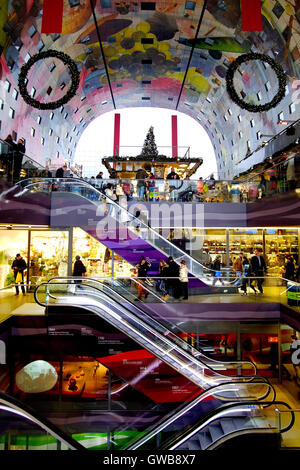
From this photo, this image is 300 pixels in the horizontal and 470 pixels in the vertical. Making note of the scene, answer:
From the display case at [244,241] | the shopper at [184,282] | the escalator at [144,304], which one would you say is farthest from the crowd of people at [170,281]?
the display case at [244,241]

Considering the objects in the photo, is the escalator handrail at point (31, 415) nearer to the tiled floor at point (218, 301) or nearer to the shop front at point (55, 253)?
the tiled floor at point (218, 301)

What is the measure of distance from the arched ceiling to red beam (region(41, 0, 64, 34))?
6 centimetres

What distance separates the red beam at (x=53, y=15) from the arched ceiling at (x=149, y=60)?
6 centimetres

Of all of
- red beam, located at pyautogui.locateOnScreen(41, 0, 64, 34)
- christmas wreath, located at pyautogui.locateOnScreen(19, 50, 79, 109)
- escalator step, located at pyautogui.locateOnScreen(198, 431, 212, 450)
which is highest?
red beam, located at pyautogui.locateOnScreen(41, 0, 64, 34)

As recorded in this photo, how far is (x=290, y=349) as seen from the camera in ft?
40.0

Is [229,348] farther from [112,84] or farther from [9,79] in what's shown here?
[112,84]

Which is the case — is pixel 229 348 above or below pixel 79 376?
above

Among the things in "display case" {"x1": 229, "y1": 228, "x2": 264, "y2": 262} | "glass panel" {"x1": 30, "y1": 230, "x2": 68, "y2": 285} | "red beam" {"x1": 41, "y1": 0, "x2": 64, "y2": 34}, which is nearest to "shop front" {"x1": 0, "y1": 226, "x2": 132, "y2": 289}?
"glass panel" {"x1": 30, "y1": 230, "x2": 68, "y2": 285}

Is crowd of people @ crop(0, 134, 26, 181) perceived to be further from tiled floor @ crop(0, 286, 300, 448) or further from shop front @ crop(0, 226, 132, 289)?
shop front @ crop(0, 226, 132, 289)

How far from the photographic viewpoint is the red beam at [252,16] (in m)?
9.45

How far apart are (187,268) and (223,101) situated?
18.3m

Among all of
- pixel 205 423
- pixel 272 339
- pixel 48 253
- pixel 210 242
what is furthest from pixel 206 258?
pixel 205 423

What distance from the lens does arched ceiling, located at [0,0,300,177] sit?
1595cm

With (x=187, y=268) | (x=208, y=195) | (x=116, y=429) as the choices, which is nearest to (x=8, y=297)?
(x=116, y=429)
